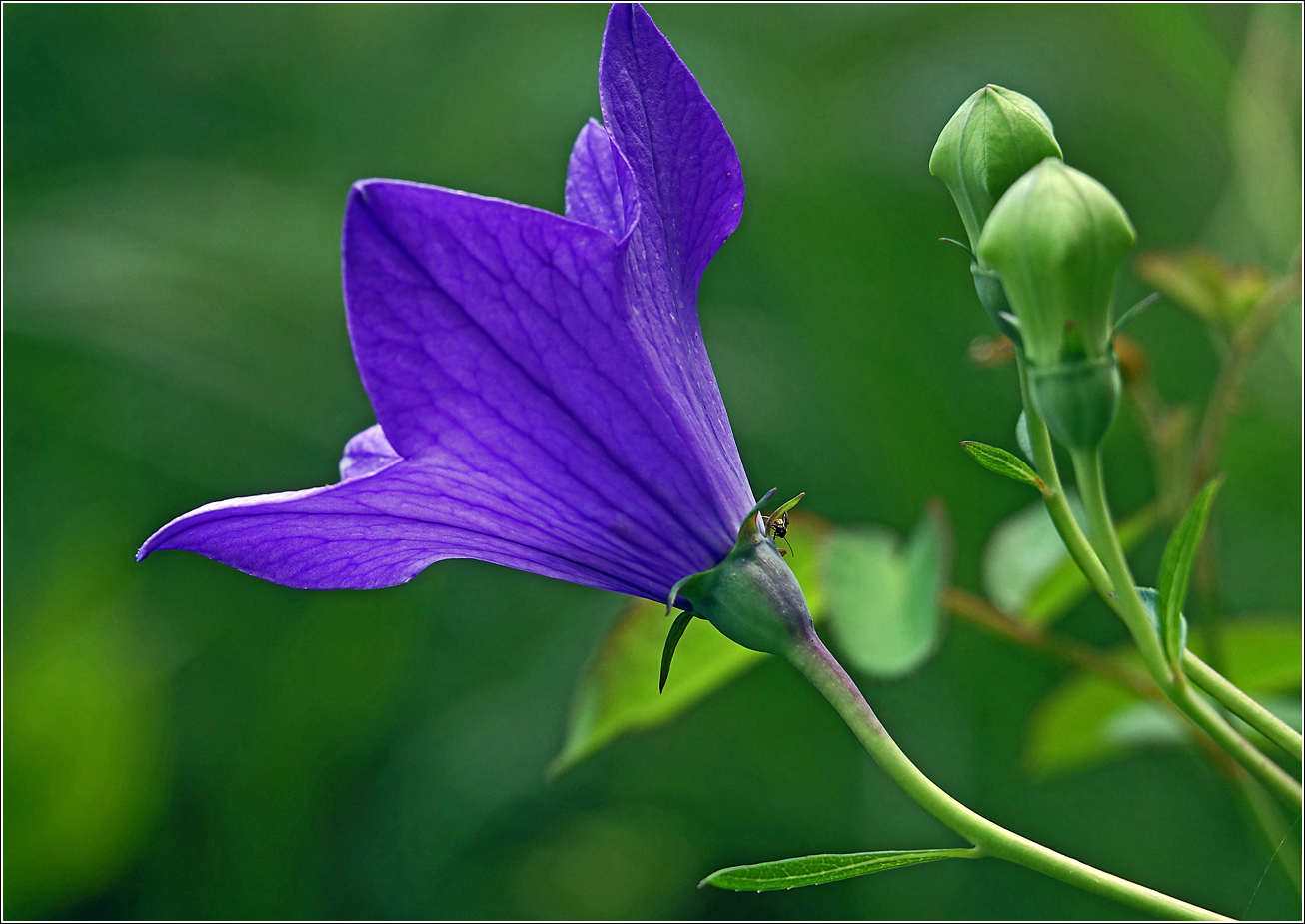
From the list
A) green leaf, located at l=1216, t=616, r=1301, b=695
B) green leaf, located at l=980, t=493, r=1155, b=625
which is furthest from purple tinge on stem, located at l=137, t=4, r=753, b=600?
green leaf, located at l=1216, t=616, r=1301, b=695

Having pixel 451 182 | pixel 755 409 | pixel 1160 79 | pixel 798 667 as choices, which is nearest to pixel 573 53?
pixel 451 182

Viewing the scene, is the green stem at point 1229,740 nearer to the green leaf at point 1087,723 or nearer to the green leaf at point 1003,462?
the green leaf at point 1003,462

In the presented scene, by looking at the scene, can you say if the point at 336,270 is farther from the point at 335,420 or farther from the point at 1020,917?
the point at 1020,917

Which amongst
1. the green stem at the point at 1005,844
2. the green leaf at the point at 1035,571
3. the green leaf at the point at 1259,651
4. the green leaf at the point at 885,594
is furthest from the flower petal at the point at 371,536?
the green leaf at the point at 1259,651

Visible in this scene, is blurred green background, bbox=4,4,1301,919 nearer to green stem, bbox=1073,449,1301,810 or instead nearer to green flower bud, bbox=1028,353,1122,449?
green stem, bbox=1073,449,1301,810

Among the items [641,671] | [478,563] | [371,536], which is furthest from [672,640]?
[478,563]

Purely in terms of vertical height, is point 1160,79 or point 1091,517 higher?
point 1160,79
